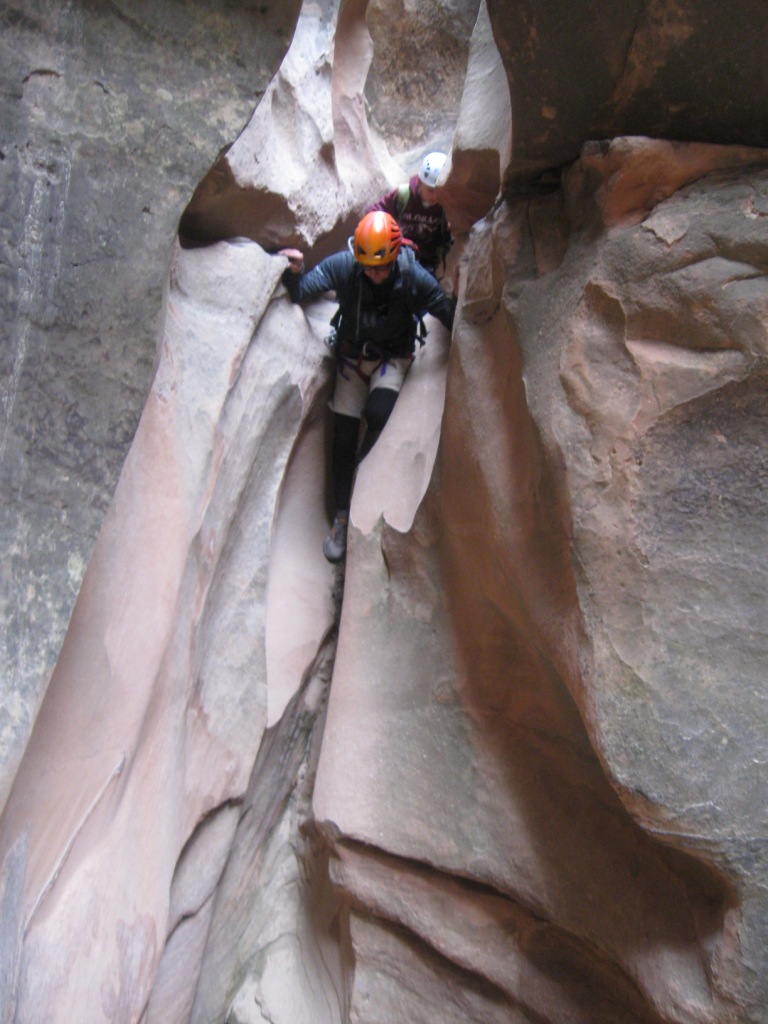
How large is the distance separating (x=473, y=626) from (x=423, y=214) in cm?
245

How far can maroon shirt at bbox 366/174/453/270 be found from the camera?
4.05 meters

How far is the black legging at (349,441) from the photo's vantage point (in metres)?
3.60

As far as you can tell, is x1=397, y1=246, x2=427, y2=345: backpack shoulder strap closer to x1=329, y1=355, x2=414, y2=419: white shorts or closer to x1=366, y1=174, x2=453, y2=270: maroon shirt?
x1=329, y1=355, x2=414, y2=419: white shorts

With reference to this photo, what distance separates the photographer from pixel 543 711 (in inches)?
97.4

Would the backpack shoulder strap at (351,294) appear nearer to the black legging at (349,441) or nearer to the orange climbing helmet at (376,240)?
the orange climbing helmet at (376,240)

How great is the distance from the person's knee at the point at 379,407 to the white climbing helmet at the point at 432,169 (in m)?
1.20

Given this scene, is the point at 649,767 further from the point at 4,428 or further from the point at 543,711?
the point at 4,428

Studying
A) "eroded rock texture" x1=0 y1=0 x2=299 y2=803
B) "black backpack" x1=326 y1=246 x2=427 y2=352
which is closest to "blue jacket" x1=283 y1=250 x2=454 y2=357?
"black backpack" x1=326 y1=246 x2=427 y2=352

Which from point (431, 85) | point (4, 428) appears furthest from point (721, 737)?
point (431, 85)

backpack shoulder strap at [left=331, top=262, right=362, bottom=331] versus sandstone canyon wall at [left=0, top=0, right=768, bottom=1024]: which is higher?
backpack shoulder strap at [left=331, top=262, right=362, bottom=331]

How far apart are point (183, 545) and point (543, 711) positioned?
4.32ft

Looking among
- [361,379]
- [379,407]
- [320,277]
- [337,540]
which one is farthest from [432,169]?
[337,540]

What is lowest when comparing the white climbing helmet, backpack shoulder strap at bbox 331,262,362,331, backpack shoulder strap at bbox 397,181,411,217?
backpack shoulder strap at bbox 331,262,362,331

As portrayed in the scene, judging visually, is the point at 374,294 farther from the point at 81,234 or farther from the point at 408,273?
the point at 81,234
